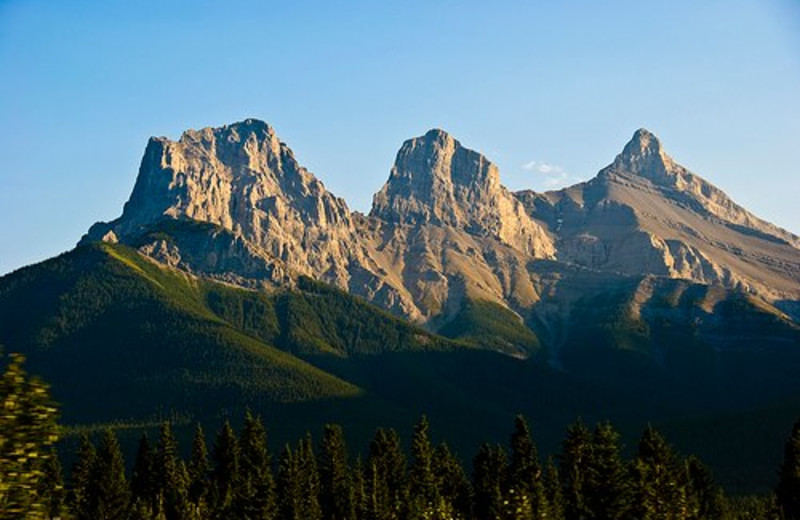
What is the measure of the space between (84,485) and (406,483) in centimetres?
4385

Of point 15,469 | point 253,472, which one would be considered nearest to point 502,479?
point 253,472

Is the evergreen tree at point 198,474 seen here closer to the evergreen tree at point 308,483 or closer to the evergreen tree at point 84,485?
the evergreen tree at point 84,485

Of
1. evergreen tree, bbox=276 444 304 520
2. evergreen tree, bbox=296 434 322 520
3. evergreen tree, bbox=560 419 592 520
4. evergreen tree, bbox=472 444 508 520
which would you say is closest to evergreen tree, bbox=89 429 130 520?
evergreen tree, bbox=276 444 304 520

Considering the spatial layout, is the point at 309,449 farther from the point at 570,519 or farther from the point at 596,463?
the point at 596,463

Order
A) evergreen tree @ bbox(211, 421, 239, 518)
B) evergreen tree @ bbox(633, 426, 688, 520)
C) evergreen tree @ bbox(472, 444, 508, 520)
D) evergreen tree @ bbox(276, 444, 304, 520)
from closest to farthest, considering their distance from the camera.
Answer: evergreen tree @ bbox(633, 426, 688, 520) < evergreen tree @ bbox(276, 444, 304, 520) < evergreen tree @ bbox(472, 444, 508, 520) < evergreen tree @ bbox(211, 421, 239, 518)

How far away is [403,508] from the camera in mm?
120438

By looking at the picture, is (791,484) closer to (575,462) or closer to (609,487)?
(575,462)

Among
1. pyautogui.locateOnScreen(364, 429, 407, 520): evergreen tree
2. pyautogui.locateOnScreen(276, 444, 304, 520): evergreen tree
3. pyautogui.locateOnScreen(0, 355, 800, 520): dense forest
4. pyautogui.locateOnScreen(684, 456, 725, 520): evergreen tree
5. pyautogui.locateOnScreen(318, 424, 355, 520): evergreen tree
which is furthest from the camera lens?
pyautogui.locateOnScreen(318, 424, 355, 520): evergreen tree

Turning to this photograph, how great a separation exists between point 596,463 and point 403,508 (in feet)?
89.9

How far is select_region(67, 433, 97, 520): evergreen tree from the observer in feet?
457

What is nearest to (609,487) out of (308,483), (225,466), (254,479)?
(308,483)

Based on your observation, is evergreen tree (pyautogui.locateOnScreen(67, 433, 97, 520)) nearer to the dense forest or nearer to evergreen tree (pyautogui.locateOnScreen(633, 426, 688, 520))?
the dense forest

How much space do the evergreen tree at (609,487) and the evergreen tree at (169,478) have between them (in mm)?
58501

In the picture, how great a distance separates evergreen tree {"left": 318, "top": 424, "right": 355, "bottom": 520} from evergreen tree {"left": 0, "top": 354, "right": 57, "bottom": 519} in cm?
11081
